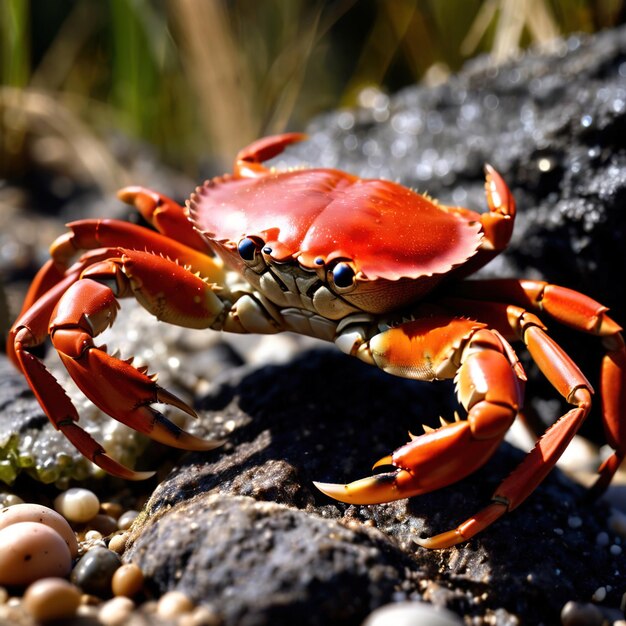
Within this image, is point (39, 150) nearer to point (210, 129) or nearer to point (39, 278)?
point (210, 129)

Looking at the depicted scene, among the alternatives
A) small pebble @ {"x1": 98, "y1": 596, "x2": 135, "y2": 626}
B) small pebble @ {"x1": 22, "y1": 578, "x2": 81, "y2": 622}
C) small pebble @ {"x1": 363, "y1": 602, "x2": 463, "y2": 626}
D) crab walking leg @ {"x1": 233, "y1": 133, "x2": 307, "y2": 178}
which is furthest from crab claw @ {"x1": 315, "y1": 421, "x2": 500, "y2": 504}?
crab walking leg @ {"x1": 233, "y1": 133, "x2": 307, "y2": 178}

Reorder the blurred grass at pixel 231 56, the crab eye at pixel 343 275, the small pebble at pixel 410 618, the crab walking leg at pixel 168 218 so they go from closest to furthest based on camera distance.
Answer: the small pebble at pixel 410 618 < the crab eye at pixel 343 275 < the crab walking leg at pixel 168 218 < the blurred grass at pixel 231 56

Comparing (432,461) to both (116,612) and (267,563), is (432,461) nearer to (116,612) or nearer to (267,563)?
(267,563)

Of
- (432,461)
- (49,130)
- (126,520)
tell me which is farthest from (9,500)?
(49,130)

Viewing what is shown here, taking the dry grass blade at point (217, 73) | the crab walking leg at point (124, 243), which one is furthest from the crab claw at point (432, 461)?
the dry grass blade at point (217, 73)

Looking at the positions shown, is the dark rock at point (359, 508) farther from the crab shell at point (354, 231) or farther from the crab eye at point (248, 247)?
the crab eye at point (248, 247)

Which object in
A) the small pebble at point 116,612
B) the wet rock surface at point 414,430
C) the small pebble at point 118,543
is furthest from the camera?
the small pebble at point 118,543

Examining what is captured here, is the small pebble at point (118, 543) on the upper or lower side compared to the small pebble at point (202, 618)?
lower
